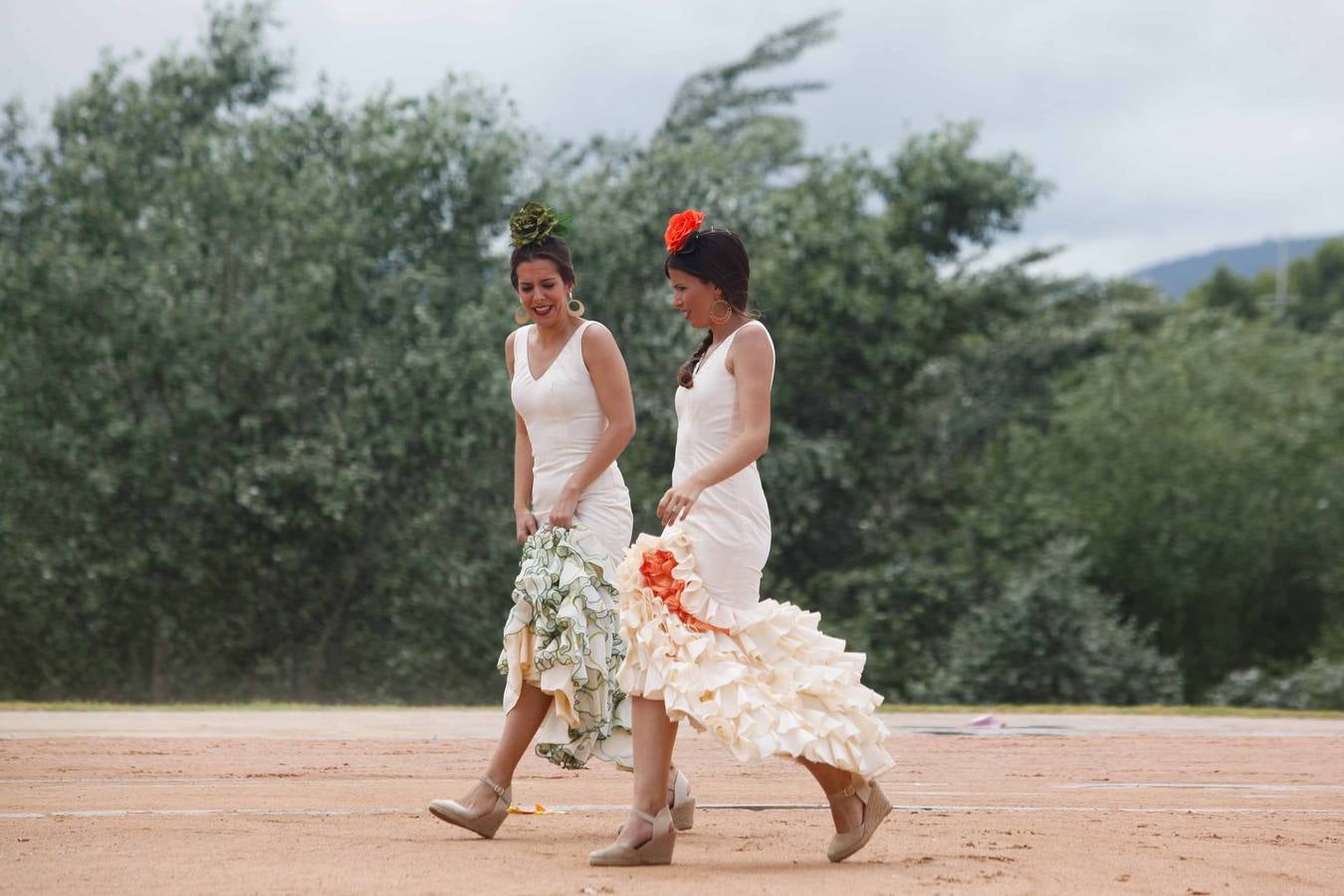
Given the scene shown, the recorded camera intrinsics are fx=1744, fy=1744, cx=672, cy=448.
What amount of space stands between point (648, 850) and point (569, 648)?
2.94 ft

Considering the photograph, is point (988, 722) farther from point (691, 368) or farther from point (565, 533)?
point (691, 368)

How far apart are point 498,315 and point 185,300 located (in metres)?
4.07

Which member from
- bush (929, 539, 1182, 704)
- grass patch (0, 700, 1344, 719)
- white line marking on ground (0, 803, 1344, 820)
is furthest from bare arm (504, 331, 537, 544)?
bush (929, 539, 1182, 704)

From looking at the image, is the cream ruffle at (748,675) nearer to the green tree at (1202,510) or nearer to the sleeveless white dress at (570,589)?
the sleeveless white dress at (570,589)

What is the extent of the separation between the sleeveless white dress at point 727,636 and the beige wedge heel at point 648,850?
0.32m

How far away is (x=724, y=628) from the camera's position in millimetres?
5504

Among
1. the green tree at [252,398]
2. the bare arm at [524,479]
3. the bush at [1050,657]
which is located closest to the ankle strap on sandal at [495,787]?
the bare arm at [524,479]

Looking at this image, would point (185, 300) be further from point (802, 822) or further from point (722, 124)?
point (802, 822)

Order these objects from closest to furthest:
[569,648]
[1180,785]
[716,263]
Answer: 1. [716,263]
2. [569,648]
3. [1180,785]

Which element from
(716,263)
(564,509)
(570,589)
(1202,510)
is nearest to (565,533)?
(564,509)

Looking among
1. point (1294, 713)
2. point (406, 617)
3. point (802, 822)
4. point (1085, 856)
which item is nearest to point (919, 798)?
point (802, 822)

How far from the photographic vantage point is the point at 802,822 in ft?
21.0

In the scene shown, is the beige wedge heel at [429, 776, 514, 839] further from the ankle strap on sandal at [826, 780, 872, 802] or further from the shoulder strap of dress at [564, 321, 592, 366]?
the shoulder strap of dress at [564, 321, 592, 366]

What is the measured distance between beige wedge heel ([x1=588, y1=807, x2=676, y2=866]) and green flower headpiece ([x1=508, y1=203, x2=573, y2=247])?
2.08 m
